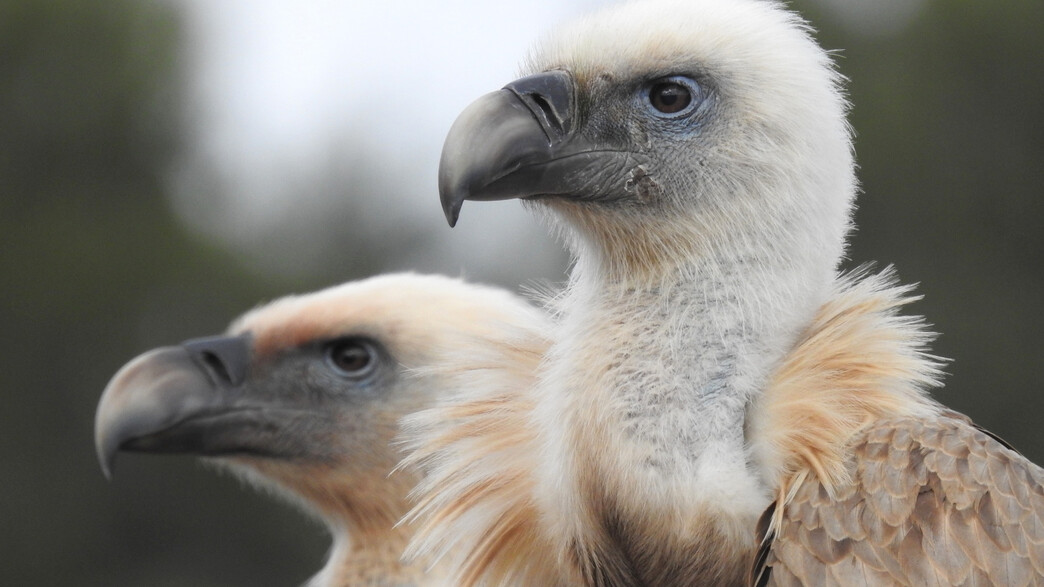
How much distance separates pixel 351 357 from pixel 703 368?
8.23ft

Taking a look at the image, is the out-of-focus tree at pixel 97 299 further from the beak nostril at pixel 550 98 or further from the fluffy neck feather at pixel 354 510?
the beak nostril at pixel 550 98

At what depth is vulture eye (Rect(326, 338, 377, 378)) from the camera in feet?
16.6

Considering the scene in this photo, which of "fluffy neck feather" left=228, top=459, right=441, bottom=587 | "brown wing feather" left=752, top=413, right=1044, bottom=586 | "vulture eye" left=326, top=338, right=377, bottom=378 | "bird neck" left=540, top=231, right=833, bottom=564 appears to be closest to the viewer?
"brown wing feather" left=752, top=413, right=1044, bottom=586

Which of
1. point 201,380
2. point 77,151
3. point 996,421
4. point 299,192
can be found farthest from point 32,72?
point 201,380

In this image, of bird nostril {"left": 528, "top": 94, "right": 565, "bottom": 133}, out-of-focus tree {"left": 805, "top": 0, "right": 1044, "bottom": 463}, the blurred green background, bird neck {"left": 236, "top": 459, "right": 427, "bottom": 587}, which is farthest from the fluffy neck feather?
the blurred green background

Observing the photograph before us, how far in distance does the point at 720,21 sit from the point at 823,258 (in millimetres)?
640

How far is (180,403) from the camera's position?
4699mm

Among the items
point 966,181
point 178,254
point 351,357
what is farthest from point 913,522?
point 178,254

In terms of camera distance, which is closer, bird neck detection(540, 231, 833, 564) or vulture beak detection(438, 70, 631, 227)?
bird neck detection(540, 231, 833, 564)

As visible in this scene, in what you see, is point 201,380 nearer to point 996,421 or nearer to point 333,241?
point 996,421

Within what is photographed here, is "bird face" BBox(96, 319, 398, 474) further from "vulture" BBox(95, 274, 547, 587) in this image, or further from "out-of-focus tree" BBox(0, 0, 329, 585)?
"out-of-focus tree" BBox(0, 0, 329, 585)

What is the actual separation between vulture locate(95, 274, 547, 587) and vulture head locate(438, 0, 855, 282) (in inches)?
64.4

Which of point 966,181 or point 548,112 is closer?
point 548,112

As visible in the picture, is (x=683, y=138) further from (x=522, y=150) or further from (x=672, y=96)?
(x=522, y=150)
